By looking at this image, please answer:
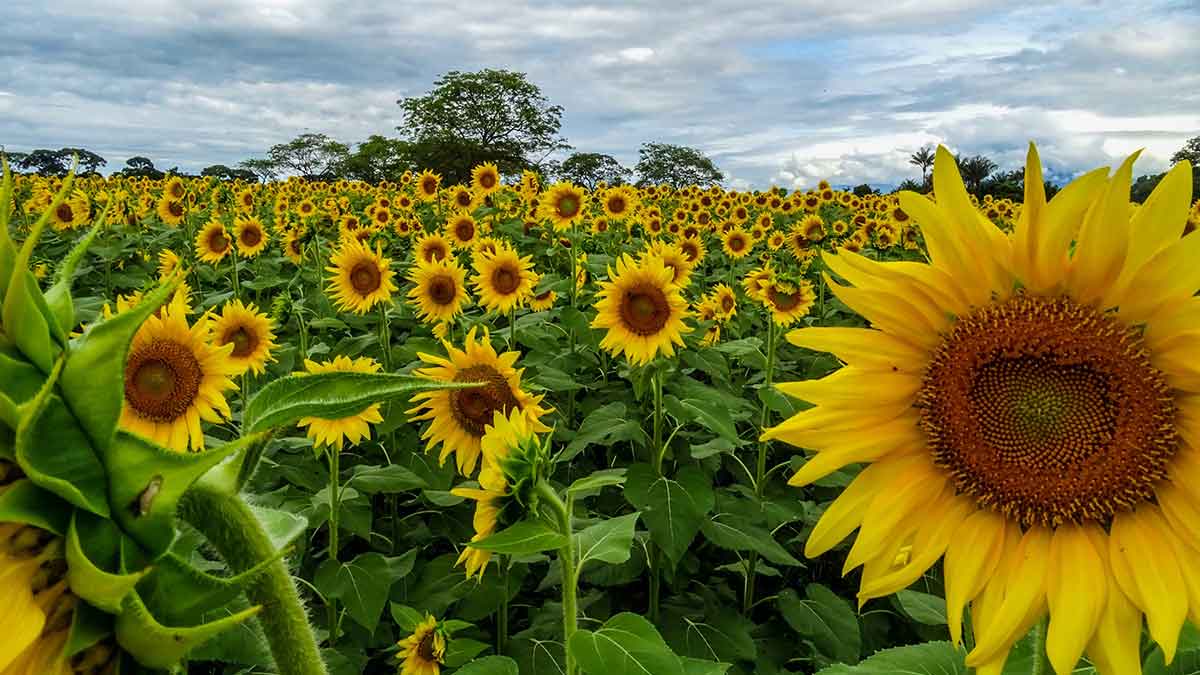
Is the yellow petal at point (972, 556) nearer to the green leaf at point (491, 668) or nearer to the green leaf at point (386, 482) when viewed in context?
the green leaf at point (491, 668)

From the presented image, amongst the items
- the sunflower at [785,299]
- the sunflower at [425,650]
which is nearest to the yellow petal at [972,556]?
the sunflower at [425,650]

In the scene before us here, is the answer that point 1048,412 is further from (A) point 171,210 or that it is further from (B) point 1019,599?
(A) point 171,210

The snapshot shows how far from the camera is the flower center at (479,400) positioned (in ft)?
10.6

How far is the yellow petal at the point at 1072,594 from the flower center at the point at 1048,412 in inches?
1.7

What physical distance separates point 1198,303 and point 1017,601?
545 millimetres

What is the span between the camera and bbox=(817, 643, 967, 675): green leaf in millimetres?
1650

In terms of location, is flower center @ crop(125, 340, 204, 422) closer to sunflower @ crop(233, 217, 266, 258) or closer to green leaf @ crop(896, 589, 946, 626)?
green leaf @ crop(896, 589, 946, 626)

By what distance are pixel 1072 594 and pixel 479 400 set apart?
7.38 ft

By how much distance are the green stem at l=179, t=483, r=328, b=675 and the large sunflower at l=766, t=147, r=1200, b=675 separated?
89 cm

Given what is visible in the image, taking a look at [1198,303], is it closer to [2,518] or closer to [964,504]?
[964,504]

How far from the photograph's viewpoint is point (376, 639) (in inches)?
135

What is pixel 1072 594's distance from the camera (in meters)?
1.38

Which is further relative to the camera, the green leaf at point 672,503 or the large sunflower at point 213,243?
the large sunflower at point 213,243

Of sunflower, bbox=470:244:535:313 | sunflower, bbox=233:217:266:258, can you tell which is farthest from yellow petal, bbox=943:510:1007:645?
sunflower, bbox=233:217:266:258
